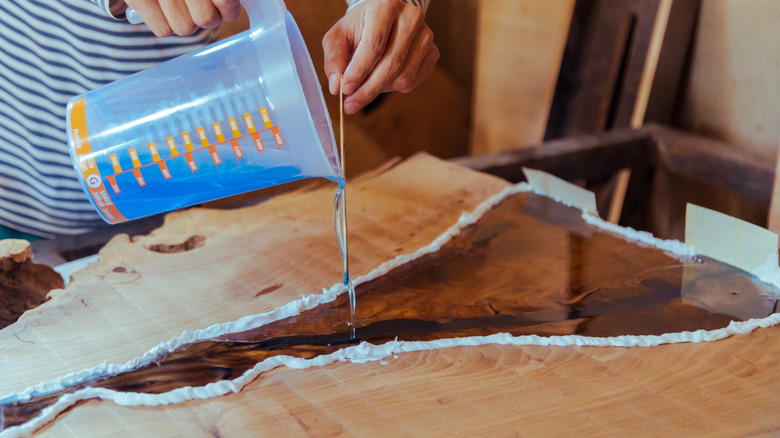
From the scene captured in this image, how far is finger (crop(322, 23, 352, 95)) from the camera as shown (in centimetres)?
74

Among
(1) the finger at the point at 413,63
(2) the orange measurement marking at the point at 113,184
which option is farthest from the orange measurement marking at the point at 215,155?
(1) the finger at the point at 413,63

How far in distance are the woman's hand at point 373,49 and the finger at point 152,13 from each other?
18 centimetres

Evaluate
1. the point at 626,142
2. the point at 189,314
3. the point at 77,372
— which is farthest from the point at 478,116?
the point at 77,372

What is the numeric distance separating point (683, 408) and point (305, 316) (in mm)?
427

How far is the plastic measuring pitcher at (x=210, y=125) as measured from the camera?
0.67 meters

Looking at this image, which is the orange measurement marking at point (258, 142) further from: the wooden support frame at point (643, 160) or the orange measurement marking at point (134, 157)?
the wooden support frame at point (643, 160)

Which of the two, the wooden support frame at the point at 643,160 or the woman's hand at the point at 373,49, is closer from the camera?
the woman's hand at the point at 373,49

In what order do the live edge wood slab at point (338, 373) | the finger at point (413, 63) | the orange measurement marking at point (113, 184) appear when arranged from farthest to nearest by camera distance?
the finger at point (413, 63)
the orange measurement marking at point (113, 184)
the live edge wood slab at point (338, 373)

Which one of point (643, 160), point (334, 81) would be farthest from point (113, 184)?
point (643, 160)

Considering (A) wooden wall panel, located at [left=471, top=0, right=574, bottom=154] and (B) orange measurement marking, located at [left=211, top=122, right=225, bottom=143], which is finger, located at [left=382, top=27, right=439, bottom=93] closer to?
(B) orange measurement marking, located at [left=211, top=122, right=225, bottom=143]

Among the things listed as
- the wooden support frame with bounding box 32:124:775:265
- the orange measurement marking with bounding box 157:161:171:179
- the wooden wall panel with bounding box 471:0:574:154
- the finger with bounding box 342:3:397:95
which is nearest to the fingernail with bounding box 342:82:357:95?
the finger with bounding box 342:3:397:95

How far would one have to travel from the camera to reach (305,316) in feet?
2.60

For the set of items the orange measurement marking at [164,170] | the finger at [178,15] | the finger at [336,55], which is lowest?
the orange measurement marking at [164,170]

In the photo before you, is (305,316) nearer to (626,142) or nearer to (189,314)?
(189,314)
